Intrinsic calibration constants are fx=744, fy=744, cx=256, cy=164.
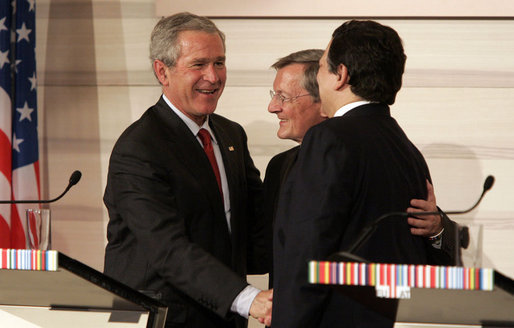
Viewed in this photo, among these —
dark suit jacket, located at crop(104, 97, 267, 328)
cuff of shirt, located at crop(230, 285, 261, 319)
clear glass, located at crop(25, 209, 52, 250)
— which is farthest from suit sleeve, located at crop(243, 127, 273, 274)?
clear glass, located at crop(25, 209, 52, 250)

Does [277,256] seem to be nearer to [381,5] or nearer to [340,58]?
[340,58]

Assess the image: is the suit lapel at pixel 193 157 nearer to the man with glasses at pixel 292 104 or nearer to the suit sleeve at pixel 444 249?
the man with glasses at pixel 292 104

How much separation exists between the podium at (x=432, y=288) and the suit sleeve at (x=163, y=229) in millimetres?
755

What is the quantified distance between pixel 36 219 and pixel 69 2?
2037 mm

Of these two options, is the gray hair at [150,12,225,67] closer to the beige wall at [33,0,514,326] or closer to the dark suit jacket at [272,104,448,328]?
the beige wall at [33,0,514,326]

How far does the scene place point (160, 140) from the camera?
251 centimetres

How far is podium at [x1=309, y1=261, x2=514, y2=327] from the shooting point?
1285 millimetres

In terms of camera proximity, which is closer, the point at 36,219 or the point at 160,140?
the point at 36,219

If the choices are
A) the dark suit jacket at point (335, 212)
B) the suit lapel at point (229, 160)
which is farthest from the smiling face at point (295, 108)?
the dark suit jacket at point (335, 212)

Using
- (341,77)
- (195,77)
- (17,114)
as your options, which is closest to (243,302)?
(341,77)

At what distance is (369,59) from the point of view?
81.3 inches

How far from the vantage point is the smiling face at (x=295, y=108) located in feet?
9.36

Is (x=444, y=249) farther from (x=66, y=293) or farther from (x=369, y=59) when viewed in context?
(x=66, y=293)

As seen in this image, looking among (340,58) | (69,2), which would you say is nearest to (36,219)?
(340,58)
